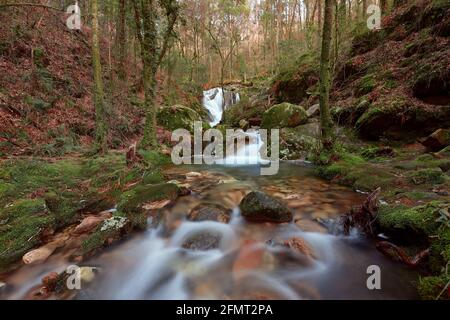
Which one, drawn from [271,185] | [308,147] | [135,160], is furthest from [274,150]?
[135,160]

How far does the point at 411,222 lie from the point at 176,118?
10.7m

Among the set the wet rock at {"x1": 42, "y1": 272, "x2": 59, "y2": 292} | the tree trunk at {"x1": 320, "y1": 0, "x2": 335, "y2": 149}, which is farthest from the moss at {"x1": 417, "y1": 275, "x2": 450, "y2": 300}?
the tree trunk at {"x1": 320, "y1": 0, "x2": 335, "y2": 149}

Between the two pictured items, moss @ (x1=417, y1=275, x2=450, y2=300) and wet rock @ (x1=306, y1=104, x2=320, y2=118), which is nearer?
moss @ (x1=417, y1=275, x2=450, y2=300)

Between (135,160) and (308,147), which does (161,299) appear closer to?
(135,160)

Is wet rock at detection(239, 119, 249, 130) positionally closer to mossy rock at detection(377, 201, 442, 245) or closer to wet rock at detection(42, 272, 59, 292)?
mossy rock at detection(377, 201, 442, 245)

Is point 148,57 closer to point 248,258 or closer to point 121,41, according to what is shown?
point 248,258

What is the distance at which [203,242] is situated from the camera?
12.3 ft

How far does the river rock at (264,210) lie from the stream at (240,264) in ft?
0.47

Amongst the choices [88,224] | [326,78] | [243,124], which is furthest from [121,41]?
[88,224]

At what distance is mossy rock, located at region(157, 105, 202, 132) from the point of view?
12.3 metres

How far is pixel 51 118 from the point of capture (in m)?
8.97

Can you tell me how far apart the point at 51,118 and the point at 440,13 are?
13.6 meters

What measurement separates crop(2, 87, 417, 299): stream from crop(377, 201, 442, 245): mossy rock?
13.3 inches

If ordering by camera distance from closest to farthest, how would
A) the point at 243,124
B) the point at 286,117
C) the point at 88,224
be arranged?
the point at 88,224 < the point at 286,117 < the point at 243,124
